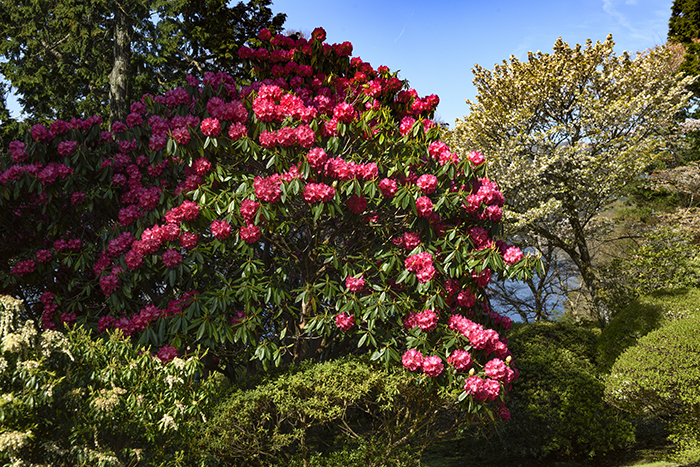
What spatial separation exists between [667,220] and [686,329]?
1100 cm

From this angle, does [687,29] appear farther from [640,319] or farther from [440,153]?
[440,153]

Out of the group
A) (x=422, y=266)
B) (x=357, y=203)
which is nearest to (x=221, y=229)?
(x=357, y=203)

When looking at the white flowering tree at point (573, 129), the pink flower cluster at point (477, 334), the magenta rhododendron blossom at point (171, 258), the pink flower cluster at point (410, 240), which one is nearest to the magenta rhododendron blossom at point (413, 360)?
the pink flower cluster at point (477, 334)

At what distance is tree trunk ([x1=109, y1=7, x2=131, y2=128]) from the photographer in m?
12.8

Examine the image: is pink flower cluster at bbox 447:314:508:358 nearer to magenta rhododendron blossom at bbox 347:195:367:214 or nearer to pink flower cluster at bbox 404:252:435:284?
pink flower cluster at bbox 404:252:435:284

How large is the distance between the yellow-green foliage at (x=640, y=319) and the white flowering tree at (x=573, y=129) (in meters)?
5.77

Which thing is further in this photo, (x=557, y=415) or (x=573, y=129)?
(x=573, y=129)

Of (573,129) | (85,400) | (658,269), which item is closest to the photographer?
(85,400)

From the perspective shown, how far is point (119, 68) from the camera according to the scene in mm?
12984

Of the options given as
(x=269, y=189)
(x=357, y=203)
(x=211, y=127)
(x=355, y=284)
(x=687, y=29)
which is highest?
(x=687, y=29)

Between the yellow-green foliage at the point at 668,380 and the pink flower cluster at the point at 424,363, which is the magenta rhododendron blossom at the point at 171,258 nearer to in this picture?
the pink flower cluster at the point at 424,363

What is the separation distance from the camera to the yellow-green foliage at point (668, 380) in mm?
5195

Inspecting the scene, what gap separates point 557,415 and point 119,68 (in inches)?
529

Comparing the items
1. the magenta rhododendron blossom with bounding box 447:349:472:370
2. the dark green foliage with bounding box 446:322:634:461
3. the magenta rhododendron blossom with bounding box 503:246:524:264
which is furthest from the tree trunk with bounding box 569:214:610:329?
the magenta rhododendron blossom with bounding box 447:349:472:370
